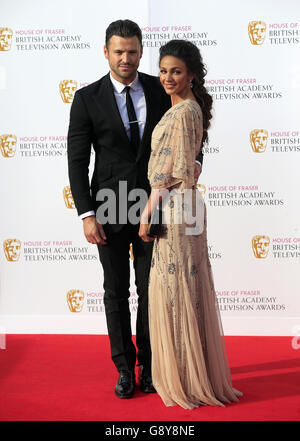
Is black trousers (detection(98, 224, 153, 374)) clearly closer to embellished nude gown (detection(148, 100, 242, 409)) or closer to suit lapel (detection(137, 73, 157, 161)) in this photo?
embellished nude gown (detection(148, 100, 242, 409))

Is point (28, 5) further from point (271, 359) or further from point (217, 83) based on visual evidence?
point (271, 359)

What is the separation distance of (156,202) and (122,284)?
0.49 metres

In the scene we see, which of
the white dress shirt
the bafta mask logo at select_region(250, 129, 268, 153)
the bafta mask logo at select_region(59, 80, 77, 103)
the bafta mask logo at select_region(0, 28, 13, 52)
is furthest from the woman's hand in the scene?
the bafta mask logo at select_region(0, 28, 13, 52)

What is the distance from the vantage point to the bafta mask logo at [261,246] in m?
3.92

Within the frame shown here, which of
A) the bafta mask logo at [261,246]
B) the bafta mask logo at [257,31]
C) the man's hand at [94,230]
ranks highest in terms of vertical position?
the bafta mask logo at [257,31]

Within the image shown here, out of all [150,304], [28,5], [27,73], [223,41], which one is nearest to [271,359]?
[150,304]

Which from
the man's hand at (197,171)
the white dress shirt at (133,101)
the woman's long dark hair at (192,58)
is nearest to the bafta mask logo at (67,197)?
the white dress shirt at (133,101)

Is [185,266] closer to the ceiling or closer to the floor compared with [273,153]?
closer to the floor

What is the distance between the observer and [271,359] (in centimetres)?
337

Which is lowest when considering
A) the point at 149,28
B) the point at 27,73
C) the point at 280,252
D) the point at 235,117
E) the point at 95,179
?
the point at 280,252

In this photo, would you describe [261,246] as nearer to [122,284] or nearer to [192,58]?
[122,284]

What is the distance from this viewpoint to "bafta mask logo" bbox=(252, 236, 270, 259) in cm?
392

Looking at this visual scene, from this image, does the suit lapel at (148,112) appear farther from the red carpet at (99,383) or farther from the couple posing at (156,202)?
the red carpet at (99,383)

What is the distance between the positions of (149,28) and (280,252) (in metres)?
1.71
